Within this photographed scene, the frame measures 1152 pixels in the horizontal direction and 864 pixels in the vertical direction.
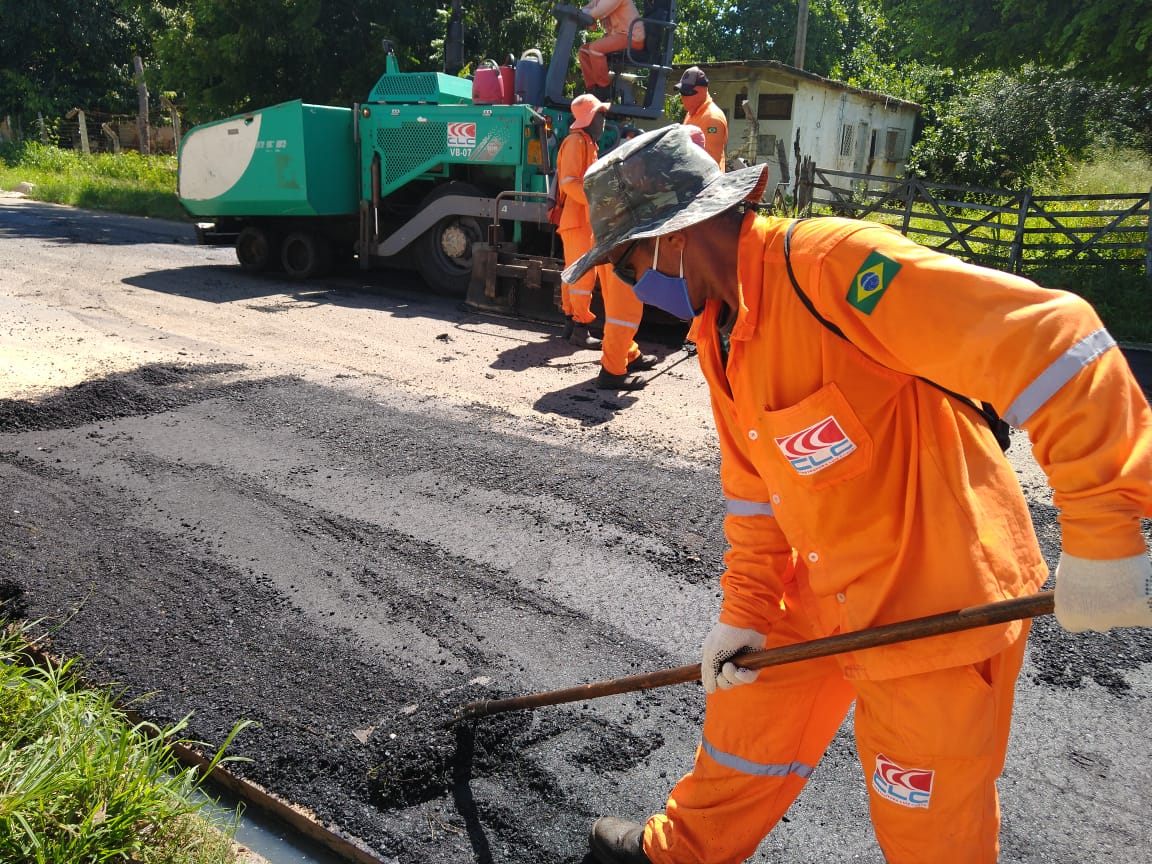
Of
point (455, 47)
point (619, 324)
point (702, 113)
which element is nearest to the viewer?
point (619, 324)

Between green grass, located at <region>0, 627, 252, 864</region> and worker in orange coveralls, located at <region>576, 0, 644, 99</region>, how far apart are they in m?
8.25

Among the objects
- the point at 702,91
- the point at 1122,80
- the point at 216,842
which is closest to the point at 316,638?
the point at 216,842

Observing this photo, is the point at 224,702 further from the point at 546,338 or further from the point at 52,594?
the point at 546,338

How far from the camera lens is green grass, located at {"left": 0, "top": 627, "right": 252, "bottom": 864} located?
2.11 meters

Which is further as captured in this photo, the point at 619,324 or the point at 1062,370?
the point at 619,324

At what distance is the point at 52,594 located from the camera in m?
3.43

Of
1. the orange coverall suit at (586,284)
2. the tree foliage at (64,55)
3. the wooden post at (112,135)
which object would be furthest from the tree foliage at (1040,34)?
the tree foliage at (64,55)

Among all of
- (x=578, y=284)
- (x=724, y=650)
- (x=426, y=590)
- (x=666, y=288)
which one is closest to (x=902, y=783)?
(x=724, y=650)

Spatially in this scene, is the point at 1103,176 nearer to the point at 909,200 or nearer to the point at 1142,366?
the point at 909,200

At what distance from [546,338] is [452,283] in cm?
239

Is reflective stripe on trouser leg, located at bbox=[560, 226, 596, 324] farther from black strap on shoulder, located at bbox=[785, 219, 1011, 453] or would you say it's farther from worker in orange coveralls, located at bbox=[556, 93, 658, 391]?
black strap on shoulder, located at bbox=[785, 219, 1011, 453]

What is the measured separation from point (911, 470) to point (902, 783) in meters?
0.57

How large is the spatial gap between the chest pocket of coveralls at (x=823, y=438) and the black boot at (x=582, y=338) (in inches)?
232

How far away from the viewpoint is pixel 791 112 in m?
20.9
